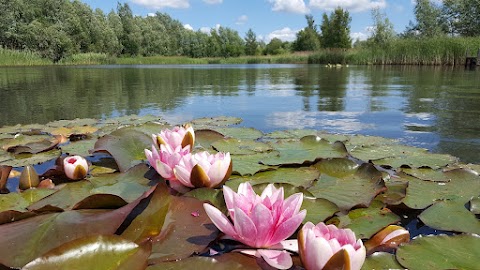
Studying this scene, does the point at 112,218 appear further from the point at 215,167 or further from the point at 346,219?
the point at 346,219

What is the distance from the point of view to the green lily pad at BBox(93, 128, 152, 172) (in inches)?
60.2

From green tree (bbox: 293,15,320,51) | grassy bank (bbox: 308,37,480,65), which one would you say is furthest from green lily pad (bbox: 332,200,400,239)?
green tree (bbox: 293,15,320,51)

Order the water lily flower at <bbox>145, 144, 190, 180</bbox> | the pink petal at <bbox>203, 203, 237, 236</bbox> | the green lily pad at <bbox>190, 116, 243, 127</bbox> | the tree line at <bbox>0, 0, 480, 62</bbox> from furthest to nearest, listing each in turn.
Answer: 1. the tree line at <bbox>0, 0, 480, 62</bbox>
2. the green lily pad at <bbox>190, 116, 243, 127</bbox>
3. the water lily flower at <bbox>145, 144, 190, 180</bbox>
4. the pink petal at <bbox>203, 203, 237, 236</bbox>

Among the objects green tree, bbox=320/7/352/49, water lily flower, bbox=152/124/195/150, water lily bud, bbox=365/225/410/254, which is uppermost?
green tree, bbox=320/7/352/49

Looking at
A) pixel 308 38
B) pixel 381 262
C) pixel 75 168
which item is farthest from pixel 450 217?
pixel 308 38

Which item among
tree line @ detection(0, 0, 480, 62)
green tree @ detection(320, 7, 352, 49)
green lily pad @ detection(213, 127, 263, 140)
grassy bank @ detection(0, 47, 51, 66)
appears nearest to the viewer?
green lily pad @ detection(213, 127, 263, 140)

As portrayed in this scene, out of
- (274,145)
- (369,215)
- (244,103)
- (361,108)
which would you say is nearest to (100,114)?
(244,103)

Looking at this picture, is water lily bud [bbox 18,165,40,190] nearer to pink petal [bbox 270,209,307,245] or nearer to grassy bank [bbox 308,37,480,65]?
pink petal [bbox 270,209,307,245]

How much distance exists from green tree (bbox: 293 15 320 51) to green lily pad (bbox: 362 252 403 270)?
3662 cm

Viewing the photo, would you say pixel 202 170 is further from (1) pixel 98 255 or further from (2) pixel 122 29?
(2) pixel 122 29

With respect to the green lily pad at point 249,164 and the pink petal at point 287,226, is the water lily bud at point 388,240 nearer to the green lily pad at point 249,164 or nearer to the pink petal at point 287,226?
the pink petal at point 287,226

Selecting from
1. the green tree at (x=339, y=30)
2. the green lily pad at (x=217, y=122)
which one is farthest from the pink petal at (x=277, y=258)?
the green tree at (x=339, y=30)

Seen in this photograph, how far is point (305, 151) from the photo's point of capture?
5.51ft

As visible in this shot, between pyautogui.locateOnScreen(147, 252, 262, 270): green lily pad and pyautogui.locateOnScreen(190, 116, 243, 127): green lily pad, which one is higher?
pyautogui.locateOnScreen(190, 116, 243, 127): green lily pad
